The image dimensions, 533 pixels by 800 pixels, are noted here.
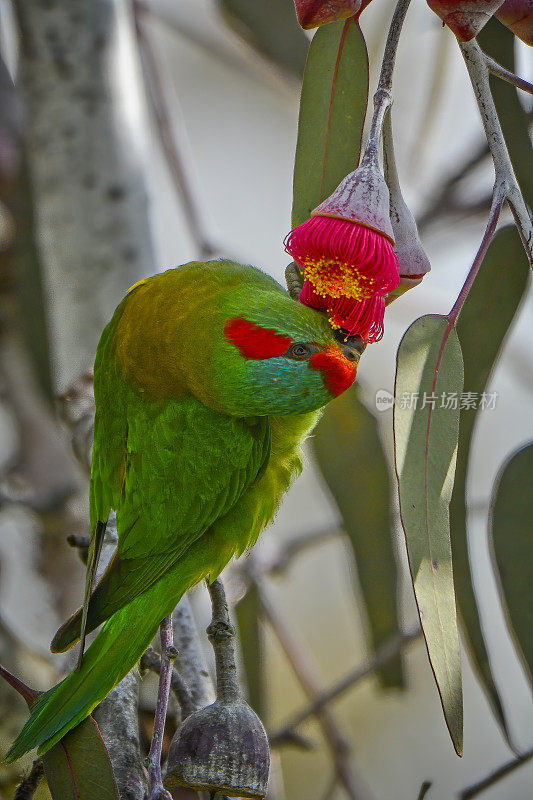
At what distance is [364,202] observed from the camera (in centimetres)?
64

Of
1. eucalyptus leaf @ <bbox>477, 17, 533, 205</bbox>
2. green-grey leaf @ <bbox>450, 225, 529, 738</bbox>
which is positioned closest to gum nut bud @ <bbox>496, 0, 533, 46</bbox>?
eucalyptus leaf @ <bbox>477, 17, 533, 205</bbox>

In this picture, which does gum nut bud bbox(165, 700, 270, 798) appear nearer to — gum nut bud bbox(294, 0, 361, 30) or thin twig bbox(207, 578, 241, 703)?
thin twig bbox(207, 578, 241, 703)

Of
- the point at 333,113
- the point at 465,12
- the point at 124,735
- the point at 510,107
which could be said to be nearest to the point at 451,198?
the point at 510,107

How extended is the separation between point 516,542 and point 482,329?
9.9 inches

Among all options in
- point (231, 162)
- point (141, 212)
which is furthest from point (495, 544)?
point (231, 162)

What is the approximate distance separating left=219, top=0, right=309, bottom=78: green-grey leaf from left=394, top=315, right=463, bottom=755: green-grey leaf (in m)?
0.78

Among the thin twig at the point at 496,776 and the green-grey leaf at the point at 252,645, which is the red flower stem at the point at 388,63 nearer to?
the thin twig at the point at 496,776

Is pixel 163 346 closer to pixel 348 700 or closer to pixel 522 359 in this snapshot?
pixel 522 359

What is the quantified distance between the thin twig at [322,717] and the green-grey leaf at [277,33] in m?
0.86

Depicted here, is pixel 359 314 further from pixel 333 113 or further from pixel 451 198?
pixel 451 198

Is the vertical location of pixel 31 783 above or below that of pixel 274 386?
below

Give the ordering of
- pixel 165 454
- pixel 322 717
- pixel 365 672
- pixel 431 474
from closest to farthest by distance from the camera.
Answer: pixel 431 474 < pixel 165 454 < pixel 365 672 < pixel 322 717

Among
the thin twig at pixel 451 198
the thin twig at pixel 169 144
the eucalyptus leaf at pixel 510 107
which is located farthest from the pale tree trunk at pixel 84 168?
the thin twig at pixel 451 198

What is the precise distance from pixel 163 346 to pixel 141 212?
0.37 m
